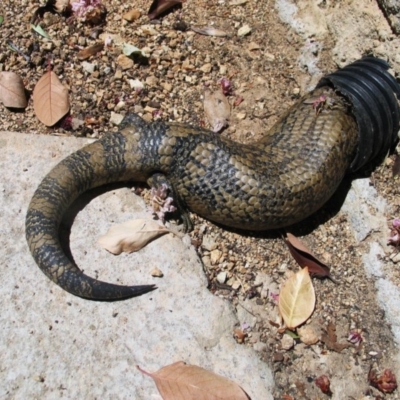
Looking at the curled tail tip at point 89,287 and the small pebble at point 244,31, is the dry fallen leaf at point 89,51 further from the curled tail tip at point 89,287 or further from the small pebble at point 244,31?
the curled tail tip at point 89,287

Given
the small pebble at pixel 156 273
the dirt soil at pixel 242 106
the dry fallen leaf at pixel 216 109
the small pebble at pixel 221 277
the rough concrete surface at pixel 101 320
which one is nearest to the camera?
the rough concrete surface at pixel 101 320

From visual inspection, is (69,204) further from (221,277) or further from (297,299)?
(297,299)

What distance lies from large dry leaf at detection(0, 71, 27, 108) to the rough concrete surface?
1.73ft

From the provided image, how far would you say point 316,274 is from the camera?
4.57 m

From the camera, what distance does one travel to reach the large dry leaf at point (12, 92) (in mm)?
4820

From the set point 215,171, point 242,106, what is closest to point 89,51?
point 242,106

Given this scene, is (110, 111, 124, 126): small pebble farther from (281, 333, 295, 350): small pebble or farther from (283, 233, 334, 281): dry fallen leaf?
(281, 333, 295, 350): small pebble

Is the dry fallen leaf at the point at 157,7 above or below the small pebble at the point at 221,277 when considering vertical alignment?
above

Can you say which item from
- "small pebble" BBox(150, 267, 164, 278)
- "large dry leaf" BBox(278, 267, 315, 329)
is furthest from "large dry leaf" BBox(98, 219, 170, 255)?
"large dry leaf" BBox(278, 267, 315, 329)

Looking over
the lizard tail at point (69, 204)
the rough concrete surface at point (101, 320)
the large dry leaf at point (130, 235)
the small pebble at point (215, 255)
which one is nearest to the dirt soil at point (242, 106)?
the small pebble at point (215, 255)

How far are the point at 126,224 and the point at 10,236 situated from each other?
77 centimetres

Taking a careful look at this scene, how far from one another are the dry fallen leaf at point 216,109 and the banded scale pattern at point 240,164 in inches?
16.4

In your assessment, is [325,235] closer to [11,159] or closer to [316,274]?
[316,274]

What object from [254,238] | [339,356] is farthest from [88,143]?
[339,356]
